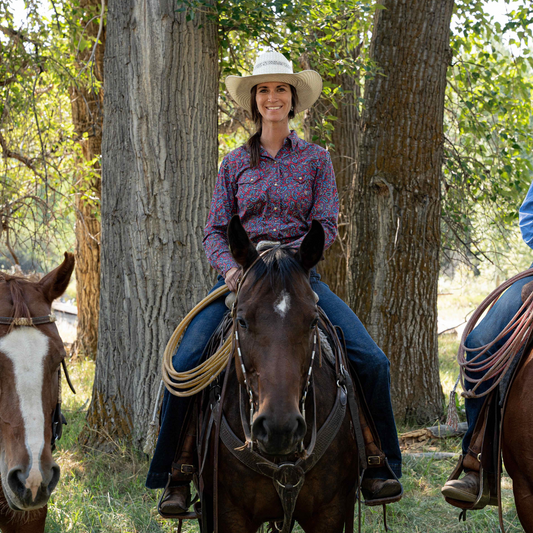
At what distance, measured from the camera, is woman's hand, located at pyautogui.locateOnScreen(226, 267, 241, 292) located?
2971mm

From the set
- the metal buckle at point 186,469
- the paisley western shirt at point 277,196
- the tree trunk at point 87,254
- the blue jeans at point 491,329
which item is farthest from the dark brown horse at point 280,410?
the tree trunk at point 87,254

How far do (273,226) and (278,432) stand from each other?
1405 mm

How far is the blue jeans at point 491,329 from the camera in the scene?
3.37m

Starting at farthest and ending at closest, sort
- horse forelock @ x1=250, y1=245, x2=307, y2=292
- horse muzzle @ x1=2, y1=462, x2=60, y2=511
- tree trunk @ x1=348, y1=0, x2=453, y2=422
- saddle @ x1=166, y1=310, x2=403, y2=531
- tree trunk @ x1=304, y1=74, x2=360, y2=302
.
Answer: tree trunk @ x1=304, y1=74, x2=360, y2=302 < tree trunk @ x1=348, y1=0, x2=453, y2=422 < saddle @ x1=166, y1=310, x2=403, y2=531 < horse forelock @ x1=250, y1=245, x2=307, y2=292 < horse muzzle @ x1=2, y1=462, x2=60, y2=511

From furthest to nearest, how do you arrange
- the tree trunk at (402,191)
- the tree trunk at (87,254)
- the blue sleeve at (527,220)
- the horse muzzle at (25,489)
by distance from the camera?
the tree trunk at (87,254), the tree trunk at (402,191), the blue sleeve at (527,220), the horse muzzle at (25,489)

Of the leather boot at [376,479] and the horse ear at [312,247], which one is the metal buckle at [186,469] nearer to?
the leather boot at [376,479]

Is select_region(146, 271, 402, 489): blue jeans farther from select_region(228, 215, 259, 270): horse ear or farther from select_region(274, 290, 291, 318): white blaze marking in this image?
select_region(274, 290, 291, 318): white blaze marking

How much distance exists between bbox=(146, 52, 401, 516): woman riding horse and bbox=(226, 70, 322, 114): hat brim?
0.06 ft

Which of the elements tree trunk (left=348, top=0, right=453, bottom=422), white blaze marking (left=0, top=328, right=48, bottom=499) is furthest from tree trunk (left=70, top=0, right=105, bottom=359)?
white blaze marking (left=0, top=328, right=48, bottom=499)

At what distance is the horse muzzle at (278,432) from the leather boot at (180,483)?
1061mm

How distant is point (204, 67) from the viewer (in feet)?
17.5

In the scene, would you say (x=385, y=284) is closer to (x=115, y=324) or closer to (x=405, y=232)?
(x=405, y=232)

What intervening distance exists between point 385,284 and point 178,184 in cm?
251

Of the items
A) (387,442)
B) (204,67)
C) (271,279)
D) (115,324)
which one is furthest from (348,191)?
(271,279)
